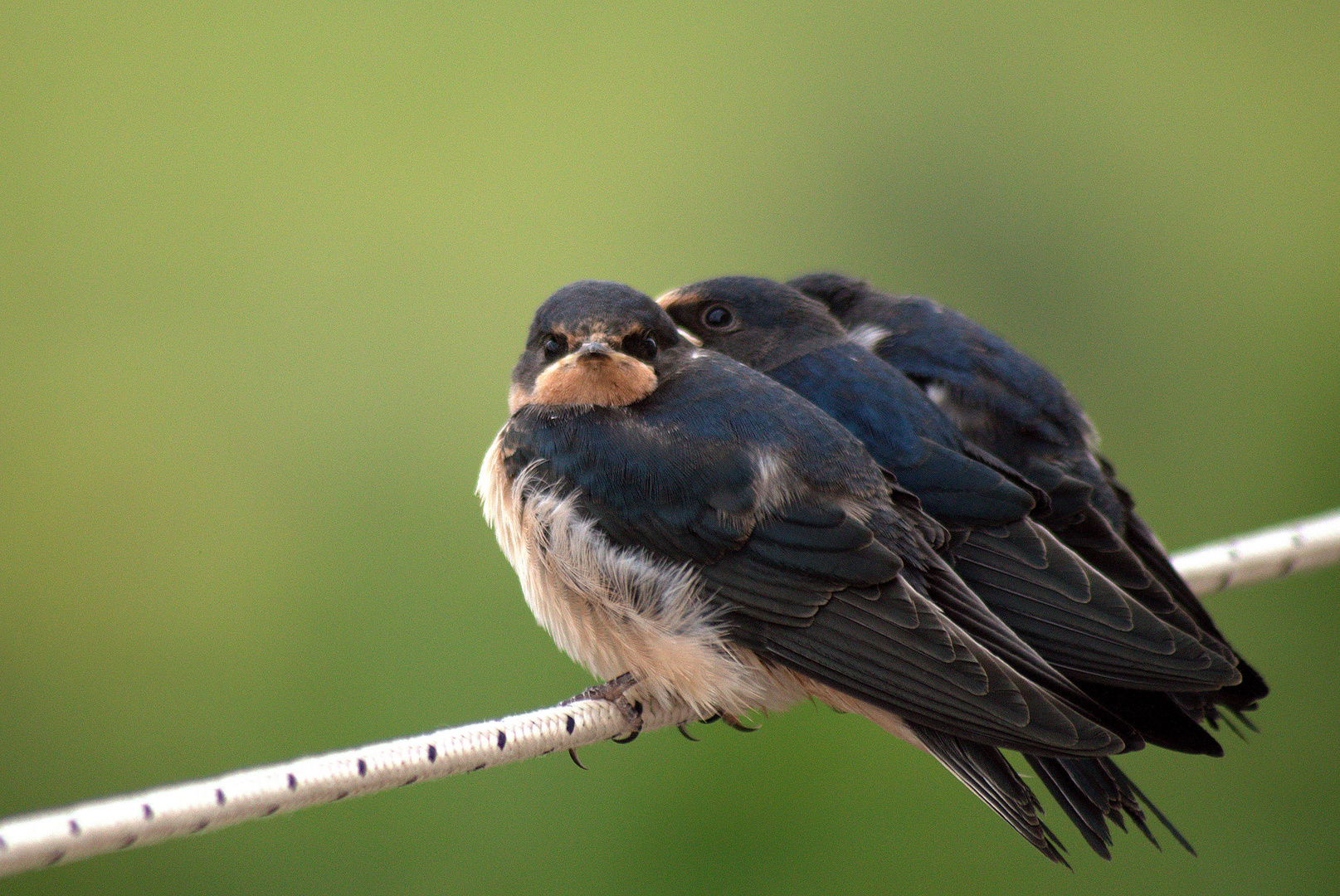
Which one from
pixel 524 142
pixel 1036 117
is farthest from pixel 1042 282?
pixel 524 142

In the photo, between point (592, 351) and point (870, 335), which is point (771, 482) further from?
point (870, 335)

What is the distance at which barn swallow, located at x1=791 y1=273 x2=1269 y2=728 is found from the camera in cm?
188

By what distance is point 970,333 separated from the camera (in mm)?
2145

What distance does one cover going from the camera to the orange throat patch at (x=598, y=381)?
1.74m

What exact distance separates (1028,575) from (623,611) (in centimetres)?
53

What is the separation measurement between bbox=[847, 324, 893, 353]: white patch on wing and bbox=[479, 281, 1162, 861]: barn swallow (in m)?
0.48

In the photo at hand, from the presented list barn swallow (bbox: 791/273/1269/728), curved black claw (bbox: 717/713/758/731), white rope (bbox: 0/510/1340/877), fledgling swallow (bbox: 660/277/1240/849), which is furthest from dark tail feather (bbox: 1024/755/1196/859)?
white rope (bbox: 0/510/1340/877)

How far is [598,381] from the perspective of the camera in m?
1.76

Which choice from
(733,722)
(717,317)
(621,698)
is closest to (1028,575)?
(733,722)

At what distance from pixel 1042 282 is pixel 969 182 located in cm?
44

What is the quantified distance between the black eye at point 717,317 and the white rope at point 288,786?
0.79 meters

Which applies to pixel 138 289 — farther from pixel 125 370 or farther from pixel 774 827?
pixel 774 827

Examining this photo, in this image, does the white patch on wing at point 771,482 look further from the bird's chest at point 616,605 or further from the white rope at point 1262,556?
the white rope at point 1262,556

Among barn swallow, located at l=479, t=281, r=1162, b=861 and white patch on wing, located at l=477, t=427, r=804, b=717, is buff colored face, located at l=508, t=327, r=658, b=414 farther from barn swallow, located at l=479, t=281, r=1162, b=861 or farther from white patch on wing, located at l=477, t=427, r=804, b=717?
white patch on wing, located at l=477, t=427, r=804, b=717
